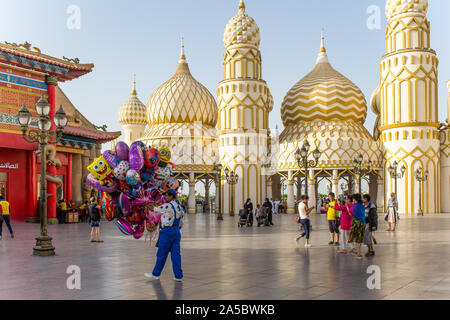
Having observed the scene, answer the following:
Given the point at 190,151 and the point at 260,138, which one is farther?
the point at 190,151

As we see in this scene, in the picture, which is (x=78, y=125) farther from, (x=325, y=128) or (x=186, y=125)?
(x=325, y=128)

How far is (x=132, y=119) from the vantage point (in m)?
58.7

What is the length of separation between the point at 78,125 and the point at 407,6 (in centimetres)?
2611

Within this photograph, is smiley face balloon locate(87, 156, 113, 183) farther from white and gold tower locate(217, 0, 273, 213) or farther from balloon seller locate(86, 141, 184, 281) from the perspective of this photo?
white and gold tower locate(217, 0, 273, 213)

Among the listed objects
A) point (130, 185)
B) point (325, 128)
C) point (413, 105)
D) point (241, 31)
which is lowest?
point (130, 185)

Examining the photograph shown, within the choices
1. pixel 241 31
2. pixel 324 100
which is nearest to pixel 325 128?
pixel 324 100

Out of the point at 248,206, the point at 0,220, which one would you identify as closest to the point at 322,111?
the point at 248,206

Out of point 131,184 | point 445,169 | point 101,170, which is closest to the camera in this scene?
point 131,184

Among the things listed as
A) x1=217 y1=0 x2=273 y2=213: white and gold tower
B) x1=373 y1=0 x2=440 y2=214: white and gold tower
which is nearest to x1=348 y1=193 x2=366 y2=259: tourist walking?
x1=373 y1=0 x2=440 y2=214: white and gold tower

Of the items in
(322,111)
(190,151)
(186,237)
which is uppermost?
(322,111)

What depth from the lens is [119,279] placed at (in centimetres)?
868

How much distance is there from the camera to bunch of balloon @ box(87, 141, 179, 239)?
1359cm
